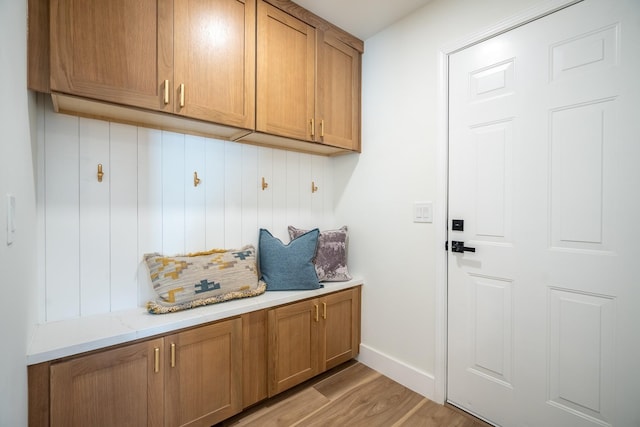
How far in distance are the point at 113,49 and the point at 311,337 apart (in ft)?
6.12

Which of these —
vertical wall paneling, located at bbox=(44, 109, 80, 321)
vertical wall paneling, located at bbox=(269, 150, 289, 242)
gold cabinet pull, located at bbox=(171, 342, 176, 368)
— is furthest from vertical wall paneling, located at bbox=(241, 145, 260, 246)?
vertical wall paneling, located at bbox=(44, 109, 80, 321)

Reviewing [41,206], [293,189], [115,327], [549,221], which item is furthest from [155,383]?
[549,221]

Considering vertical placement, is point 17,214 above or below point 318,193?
below

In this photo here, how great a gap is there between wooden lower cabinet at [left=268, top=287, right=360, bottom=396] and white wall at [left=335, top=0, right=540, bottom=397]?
146 millimetres

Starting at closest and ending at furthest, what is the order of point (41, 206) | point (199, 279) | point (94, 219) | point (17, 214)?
point (17, 214)
point (41, 206)
point (94, 219)
point (199, 279)

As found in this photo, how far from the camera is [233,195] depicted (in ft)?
6.17

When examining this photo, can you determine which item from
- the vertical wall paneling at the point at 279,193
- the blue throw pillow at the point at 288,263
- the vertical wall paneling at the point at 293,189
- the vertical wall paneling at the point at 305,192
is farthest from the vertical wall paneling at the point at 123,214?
the vertical wall paneling at the point at 305,192

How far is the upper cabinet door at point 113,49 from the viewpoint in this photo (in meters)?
1.12

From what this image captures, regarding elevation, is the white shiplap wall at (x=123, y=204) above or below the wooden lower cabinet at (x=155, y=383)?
above

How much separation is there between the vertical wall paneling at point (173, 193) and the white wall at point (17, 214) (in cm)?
54

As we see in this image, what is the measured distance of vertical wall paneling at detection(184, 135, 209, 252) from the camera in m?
1.69

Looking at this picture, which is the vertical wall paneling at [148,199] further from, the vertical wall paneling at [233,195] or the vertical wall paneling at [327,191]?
the vertical wall paneling at [327,191]

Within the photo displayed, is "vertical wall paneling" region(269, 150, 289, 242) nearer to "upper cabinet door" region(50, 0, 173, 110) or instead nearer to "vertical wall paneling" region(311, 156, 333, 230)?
"vertical wall paneling" region(311, 156, 333, 230)

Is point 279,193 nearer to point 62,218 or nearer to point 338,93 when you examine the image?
point 338,93
